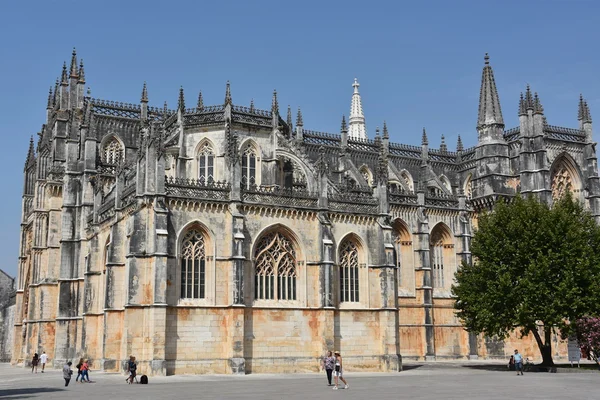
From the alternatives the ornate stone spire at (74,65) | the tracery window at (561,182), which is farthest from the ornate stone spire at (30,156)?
the tracery window at (561,182)

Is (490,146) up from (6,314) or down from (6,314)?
up

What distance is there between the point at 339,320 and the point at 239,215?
8.30 m

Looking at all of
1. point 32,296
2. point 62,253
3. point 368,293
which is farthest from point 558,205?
point 32,296

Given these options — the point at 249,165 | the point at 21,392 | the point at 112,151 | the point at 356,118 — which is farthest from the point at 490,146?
the point at 356,118

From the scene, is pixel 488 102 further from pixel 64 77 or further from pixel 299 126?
pixel 64 77

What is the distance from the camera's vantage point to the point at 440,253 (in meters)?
56.5

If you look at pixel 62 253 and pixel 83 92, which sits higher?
pixel 83 92

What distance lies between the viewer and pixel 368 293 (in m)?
40.8

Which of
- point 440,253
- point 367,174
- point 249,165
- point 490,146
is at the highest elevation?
point 490,146

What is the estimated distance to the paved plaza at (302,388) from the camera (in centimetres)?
2358

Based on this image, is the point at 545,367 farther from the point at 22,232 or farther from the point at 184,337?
the point at 22,232

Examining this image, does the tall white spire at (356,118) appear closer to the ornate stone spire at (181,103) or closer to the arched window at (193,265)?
the ornate stone spire at (181,103)

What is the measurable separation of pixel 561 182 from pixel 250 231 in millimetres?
34459

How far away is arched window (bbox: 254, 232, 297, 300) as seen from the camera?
38.3m
